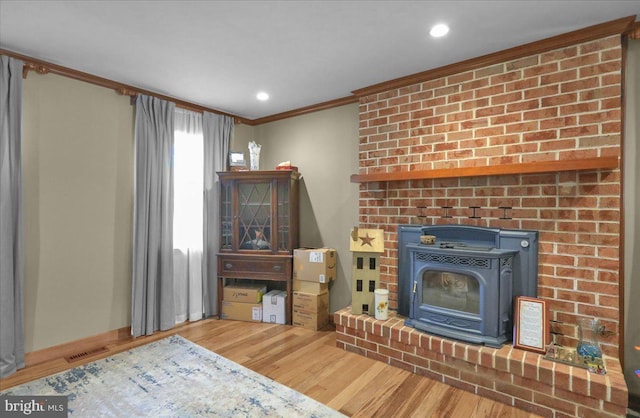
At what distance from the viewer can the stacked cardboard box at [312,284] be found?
336cm

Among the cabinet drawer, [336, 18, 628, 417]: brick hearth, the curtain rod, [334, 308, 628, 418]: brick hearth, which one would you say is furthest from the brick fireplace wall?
the curtain rod

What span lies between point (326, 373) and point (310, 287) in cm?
106

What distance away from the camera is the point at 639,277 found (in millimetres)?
2064

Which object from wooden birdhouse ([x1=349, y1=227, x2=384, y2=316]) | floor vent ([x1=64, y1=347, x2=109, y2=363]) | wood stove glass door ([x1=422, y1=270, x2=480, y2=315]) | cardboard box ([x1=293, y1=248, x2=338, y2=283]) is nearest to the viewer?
wood stove glass door ([x1=422, y1=270, x2=480, y2=315])

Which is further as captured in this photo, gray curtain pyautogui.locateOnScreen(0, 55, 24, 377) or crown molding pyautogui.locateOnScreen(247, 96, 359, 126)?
crown molding pyautogui.locateOnScreen(247, 96, 359, 126)

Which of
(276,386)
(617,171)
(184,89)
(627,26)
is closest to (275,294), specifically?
(276,386)

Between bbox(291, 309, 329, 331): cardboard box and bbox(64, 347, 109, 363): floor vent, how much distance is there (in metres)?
1.75

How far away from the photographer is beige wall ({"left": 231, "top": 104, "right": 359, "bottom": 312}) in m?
3.47

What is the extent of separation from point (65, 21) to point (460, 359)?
11.2 ft

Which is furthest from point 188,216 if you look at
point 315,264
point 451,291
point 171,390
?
point 451,291

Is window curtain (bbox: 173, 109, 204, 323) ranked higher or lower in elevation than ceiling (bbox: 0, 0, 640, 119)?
lower

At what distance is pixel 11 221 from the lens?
240 centimetres

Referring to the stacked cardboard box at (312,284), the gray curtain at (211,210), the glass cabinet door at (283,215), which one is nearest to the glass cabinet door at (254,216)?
the glass cabinet door at (283,215)

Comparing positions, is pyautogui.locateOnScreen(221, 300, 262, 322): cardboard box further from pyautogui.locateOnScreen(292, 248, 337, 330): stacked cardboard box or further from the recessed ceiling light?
the recessed ceiling light
